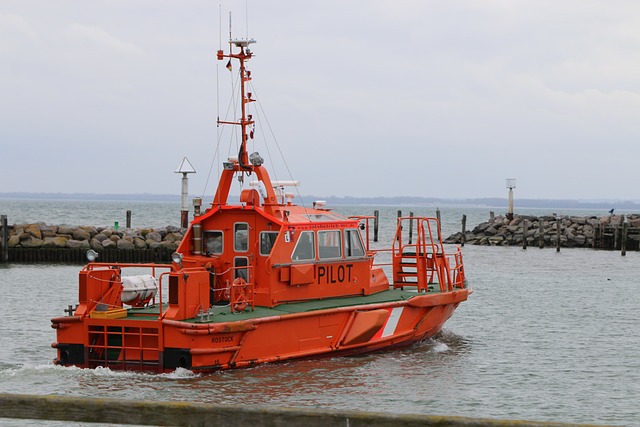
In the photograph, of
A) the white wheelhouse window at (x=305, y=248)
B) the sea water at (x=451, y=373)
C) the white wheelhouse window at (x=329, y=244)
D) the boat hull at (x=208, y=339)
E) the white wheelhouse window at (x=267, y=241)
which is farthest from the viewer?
the white wheelhouse window at (x=329, y=244)

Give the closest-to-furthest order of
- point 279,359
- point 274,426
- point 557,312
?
point 274,426 < point 279,359 < point 557,312

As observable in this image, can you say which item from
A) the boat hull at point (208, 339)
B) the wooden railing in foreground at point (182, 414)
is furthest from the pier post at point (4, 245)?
the wooden railing in foreground at point (182, 414)

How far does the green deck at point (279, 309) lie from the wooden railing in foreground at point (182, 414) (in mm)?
7543

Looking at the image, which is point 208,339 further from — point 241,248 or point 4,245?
point 4,245

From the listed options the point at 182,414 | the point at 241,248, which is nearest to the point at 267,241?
the point at 241,248

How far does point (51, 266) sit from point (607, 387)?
24.8 meters

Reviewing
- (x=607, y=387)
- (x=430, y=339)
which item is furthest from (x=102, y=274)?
(x=607, y=387)

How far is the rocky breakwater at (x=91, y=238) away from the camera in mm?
35094

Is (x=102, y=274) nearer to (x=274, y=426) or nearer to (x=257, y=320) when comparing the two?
(x=257, y=320)

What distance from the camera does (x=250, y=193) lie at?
47.2 ft

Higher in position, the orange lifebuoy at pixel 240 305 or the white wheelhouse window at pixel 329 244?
the white wheelhouse window at pixel 329 244

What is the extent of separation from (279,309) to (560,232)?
125 ft

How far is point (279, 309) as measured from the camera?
1362 cm

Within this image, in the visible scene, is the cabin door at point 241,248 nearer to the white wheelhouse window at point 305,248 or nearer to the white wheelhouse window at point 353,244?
the white wheelhouse window at point 305,248
